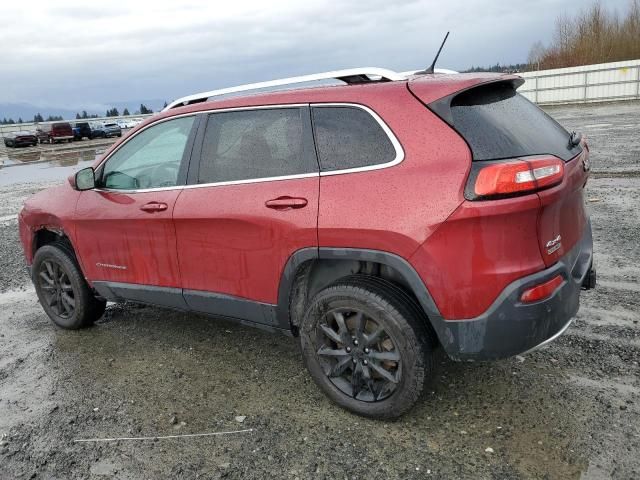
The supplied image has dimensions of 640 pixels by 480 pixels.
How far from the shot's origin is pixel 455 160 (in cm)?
260

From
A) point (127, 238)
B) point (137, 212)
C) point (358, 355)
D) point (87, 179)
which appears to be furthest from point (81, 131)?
point (358, 355)

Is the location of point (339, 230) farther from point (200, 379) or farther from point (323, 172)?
point (200, 379)

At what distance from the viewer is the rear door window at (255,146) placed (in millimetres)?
3164

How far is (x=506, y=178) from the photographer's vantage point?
249cm

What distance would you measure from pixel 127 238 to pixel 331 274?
1.67 meters

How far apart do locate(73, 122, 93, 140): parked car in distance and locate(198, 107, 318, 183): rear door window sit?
142 ft

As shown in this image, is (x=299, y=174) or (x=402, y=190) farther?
(x=299, y=174)

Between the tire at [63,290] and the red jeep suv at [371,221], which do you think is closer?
the red jeep suv at [371,221]

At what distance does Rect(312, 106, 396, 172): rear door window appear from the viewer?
9.35 feet

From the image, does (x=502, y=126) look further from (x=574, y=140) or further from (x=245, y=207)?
(x=245, y=207)

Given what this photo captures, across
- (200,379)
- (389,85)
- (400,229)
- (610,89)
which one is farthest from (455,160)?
(610,89)

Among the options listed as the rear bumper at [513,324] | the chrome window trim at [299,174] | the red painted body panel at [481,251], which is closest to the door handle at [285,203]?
the chrome window trim at [299,174]

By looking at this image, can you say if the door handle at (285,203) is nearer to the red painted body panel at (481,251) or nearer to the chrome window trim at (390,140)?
the chrome window trim at (390,140)

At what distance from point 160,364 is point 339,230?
1.91 meters
